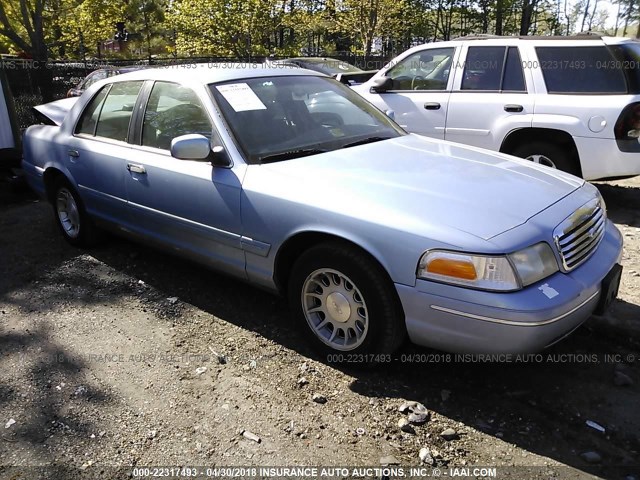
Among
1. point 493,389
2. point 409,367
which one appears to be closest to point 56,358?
point 409,367

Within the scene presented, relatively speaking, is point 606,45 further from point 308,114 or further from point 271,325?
point 271,325

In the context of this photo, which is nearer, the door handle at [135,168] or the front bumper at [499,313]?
the front bumper at [499,313]

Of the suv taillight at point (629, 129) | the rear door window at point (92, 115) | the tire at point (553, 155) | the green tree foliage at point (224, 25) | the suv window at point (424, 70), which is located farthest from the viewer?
A: the green tree foliage at point (224, 25)

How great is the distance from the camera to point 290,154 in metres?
3.55

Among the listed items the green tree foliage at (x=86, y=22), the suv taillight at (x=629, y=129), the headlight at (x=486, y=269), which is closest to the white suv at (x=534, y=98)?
the suv taillight at (x=629, y=129)

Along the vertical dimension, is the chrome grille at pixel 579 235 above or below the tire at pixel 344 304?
above

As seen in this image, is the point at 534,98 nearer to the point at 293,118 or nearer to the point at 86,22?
the point at 293,118

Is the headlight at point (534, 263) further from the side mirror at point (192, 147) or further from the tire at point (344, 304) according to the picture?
the side mirror at point (192, 147)

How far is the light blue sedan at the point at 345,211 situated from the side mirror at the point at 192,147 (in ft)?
0.04

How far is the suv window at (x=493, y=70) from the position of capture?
6.32 metres

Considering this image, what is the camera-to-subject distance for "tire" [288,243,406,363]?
2.92 metres

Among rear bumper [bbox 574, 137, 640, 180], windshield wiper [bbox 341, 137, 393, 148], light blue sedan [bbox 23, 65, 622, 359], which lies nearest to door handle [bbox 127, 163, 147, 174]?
light blue sedan [bbox 23, 65, 622, 359]

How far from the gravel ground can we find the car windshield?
120cm

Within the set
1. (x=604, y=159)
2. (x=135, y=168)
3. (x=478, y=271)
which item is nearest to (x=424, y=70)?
(x=604, y=159)
